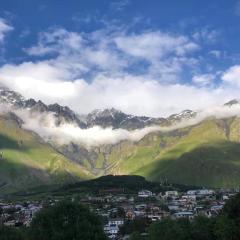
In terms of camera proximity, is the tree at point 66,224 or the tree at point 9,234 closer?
the tree at point 66,224

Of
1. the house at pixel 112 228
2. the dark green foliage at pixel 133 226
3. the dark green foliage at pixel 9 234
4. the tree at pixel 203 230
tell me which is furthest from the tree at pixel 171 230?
the dark green foliage at pixel 133 226

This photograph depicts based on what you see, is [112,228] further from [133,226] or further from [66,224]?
[66,224]

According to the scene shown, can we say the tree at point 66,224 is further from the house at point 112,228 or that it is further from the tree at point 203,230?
the house at point 112,228

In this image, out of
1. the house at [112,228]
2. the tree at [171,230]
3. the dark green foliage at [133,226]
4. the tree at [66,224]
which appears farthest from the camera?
the dark green foliage at [133,226]

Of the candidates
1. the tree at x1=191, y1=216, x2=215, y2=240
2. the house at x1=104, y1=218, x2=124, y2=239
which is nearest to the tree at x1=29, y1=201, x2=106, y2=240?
the tree at x1=191, y1=216, x2=215, y2=240

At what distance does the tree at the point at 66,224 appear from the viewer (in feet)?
332

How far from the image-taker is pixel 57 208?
107 meters

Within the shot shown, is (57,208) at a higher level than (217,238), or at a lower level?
higher

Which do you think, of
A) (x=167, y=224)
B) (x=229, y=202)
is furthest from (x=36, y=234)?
(x=229, y=202)

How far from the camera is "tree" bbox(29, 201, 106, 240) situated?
10131 cm

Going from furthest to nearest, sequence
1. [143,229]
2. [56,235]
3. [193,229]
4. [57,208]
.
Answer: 1. [143,229]
2. [193,229]
3. [57,208]
4. [56,235]

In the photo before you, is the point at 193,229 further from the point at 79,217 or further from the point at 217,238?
the point at 79,217

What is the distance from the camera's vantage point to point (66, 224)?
342 ft

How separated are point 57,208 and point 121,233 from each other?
6817cm
